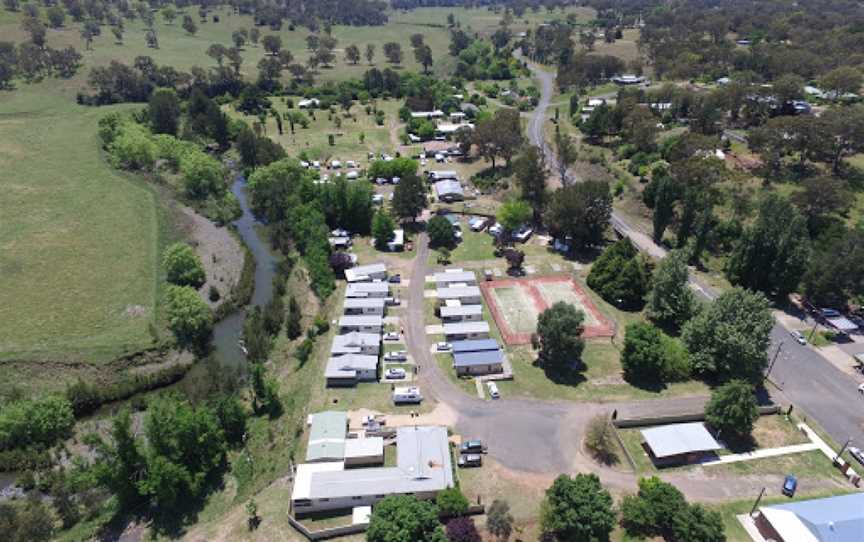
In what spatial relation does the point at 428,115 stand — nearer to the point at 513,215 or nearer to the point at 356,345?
the point at 513,215

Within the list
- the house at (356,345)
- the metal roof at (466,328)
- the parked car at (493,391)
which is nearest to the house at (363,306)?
the house at (356,345)

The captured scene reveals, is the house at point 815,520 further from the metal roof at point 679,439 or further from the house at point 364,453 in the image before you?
the house at point 364,453

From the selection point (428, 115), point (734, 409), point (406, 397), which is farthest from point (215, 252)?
point (428, 115)

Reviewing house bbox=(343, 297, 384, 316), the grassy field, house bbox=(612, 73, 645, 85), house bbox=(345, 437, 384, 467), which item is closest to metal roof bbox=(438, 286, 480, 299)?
house bbox=(343, 297, 384, 316)

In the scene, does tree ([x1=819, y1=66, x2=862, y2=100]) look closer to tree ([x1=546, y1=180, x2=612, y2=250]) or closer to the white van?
tree ([x1=546, y1=180, x2=612, y2=250])

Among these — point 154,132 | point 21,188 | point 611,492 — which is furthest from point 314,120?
point 611,492

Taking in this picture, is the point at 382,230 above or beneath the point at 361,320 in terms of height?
above

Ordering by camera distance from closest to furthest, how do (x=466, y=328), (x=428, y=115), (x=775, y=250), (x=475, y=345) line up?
1. (x=475, y=345)
2. (x=466, y=328)
3. (x=775, y=250)
4. (x=428, y=115)
